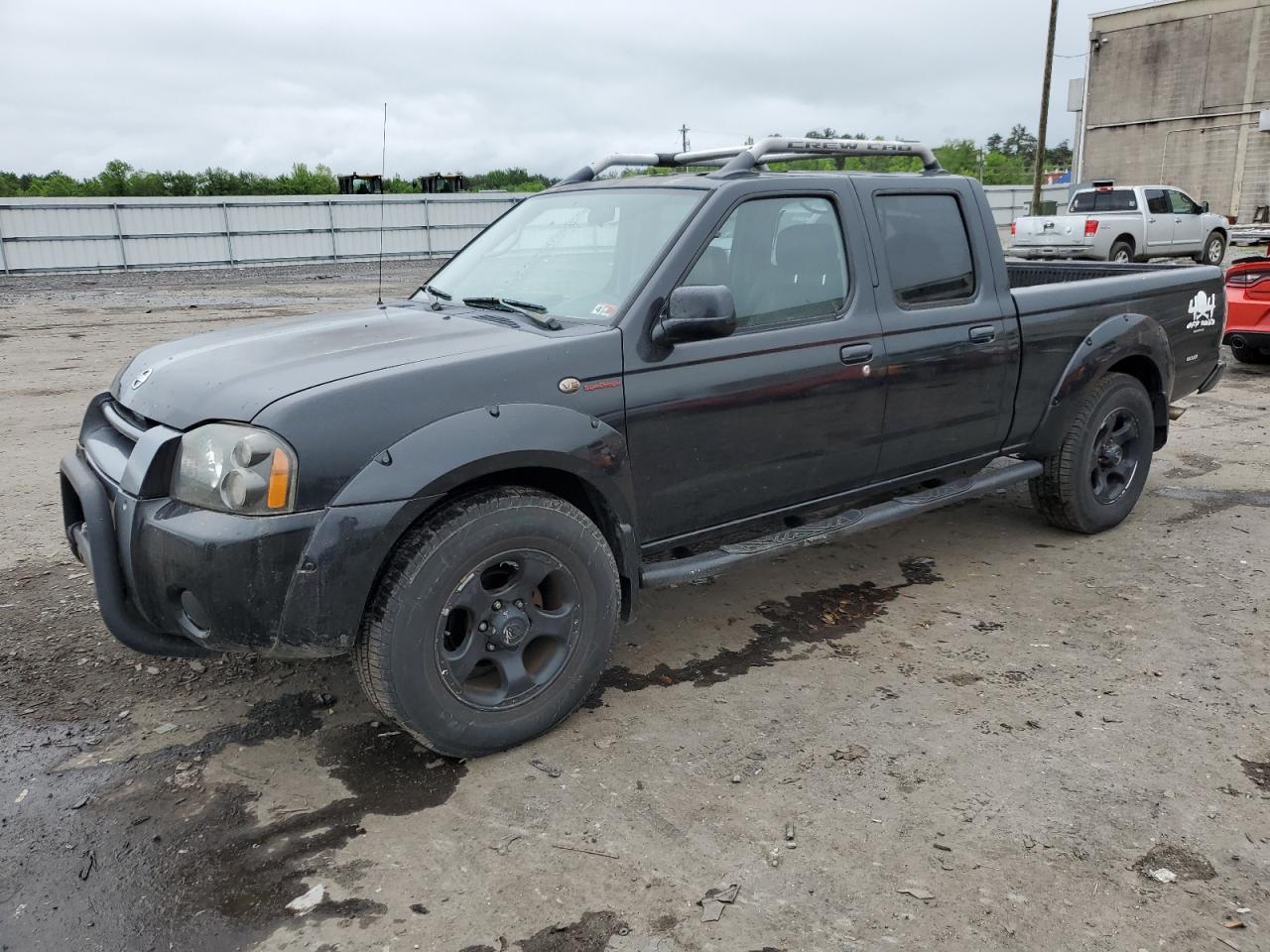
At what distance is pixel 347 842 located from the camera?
2.79m

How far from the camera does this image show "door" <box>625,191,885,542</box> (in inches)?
137

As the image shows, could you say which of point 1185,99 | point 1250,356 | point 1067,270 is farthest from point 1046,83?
point 1067,270

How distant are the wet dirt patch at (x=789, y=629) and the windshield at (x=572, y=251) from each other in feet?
4.48

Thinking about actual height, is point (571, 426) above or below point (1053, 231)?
below

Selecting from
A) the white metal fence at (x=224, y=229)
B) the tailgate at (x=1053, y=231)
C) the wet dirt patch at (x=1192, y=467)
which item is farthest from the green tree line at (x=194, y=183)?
the wet dirt patch at (x=1192, y=467)

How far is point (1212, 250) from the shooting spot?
74.5 feet

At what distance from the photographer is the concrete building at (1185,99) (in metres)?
35.2

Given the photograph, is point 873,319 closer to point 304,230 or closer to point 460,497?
point 460,497

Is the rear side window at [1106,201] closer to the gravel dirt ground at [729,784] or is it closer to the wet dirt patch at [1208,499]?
the wet dirt patch at [1208,499]

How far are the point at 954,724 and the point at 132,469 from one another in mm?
2746

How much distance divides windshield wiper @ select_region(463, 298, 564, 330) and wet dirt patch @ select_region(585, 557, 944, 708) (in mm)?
1346

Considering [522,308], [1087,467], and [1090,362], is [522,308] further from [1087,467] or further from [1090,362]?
[1087,467]

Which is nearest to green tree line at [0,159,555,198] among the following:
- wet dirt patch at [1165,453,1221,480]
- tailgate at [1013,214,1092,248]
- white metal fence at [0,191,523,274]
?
white metal fence at [0,191,523,274]

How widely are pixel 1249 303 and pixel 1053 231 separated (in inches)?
486
